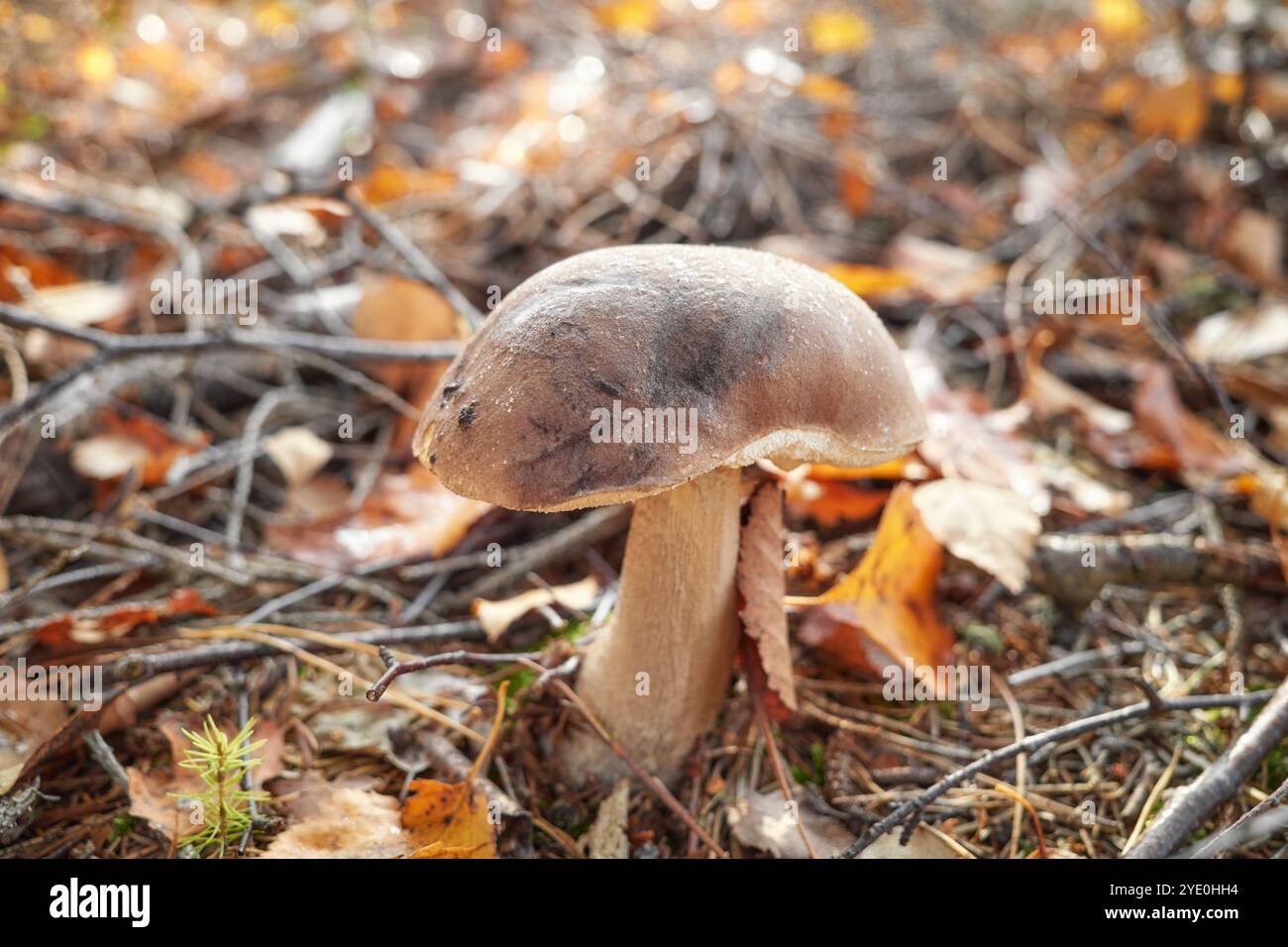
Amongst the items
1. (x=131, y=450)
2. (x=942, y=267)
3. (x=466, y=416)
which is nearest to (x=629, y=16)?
(x=942, y=267)

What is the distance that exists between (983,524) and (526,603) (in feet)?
3.60

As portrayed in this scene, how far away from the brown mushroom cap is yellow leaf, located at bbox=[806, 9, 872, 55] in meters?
4.53

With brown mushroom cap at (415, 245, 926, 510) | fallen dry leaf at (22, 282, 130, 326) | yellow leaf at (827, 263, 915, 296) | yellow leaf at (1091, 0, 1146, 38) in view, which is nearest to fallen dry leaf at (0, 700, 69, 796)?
brown mushroom cap at (415, 245, 926, 510)

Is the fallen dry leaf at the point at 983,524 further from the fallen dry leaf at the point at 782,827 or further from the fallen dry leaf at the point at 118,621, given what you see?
the fallen dry leaf at the point at 118,621

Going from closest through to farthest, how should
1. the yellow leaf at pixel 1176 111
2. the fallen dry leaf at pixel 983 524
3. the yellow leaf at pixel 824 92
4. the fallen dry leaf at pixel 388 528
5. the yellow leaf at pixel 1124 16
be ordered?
the fallen dry leaf at pixel 983 524, the fallen dry leaf at pixel 388 528, the yellow leaf at pixel 1176 111, the yellow leaf at pixel 824 92, the yellow leaf at pixel 1124 16

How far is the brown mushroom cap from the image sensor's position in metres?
1.30

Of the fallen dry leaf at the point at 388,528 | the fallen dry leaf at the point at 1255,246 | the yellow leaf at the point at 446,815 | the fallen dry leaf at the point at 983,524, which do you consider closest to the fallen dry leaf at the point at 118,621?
the fallen dry leaf at the point at 388,528

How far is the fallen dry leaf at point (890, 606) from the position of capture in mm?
1897

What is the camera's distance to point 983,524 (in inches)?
76.5

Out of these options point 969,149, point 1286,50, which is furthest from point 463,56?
point 1286,50

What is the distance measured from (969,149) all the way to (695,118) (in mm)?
1742

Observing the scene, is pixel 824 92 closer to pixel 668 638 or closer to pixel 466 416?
pixel 668 638

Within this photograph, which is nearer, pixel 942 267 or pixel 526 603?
pixel 526 603
